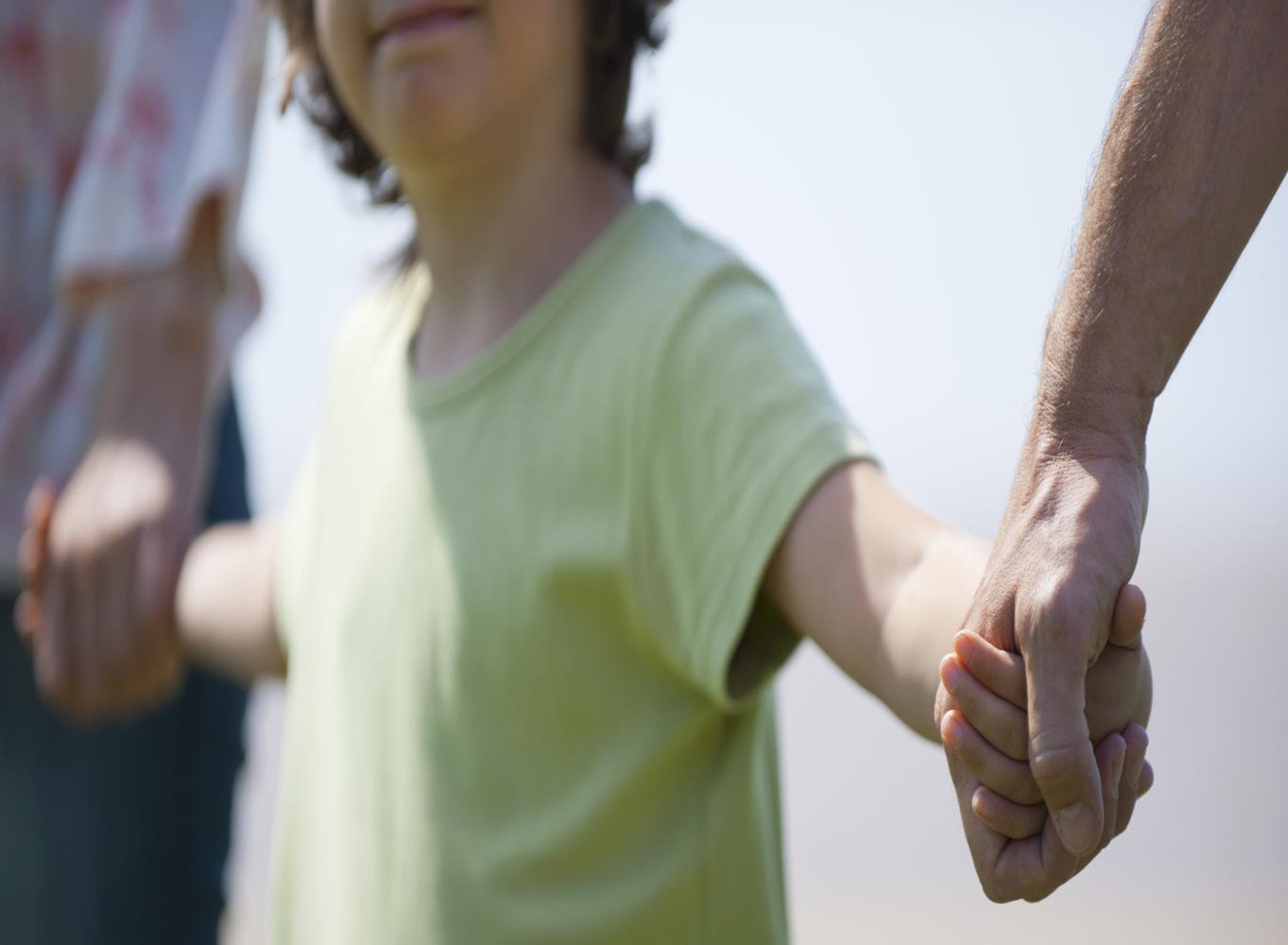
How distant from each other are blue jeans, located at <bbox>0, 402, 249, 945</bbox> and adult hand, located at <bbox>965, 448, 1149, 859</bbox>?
3.57 feet

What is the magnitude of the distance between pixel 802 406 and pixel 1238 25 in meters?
0.35

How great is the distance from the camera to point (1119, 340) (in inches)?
25.2

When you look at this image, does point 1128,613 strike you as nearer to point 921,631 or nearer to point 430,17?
point 921,631

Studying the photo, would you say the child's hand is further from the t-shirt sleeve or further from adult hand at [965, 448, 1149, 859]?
the t-shirt sleeve

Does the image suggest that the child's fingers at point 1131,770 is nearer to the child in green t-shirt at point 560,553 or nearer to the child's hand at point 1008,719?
the child's hand at point 1008,719

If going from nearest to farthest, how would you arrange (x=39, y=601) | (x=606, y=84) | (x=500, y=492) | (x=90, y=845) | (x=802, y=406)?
(x=802, y=406), (x=500, y=492), (x=606, y=84), (x=39, y=601), (x=90, y=845)

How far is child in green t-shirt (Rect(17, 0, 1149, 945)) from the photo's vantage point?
0.91 metres

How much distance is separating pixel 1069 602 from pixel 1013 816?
0.09 m

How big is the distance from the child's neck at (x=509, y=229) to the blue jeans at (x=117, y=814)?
51 centimetres

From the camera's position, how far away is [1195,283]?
25.3 inches

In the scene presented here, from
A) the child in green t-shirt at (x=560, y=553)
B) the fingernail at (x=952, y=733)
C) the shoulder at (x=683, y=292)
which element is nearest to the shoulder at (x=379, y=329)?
the child in green t-shirt at (x=560, y=553)

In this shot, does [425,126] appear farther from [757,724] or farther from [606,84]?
[757,724]

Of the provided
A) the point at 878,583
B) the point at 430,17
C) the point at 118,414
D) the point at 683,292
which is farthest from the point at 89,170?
the point at 878,583

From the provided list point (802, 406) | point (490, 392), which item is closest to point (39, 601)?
point (490, 392)
